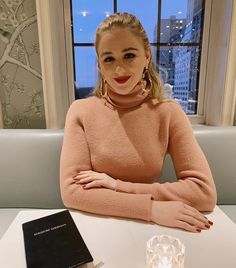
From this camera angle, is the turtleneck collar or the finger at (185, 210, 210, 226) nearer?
the finger at (185, 210, 210, 226)

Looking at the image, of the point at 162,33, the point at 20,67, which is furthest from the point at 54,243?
the point at 162,33

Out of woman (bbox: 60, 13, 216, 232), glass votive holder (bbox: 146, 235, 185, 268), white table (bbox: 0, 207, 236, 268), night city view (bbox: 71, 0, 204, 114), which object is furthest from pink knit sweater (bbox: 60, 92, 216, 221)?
night city view (bbox: 71, 0, 204, 114)

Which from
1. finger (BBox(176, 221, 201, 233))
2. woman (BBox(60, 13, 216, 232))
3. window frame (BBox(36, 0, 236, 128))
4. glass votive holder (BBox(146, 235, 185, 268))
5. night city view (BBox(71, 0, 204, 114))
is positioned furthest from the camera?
night city view (BBox(71, 0, 204, 114))

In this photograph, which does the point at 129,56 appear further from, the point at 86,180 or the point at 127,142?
the point at 86,180

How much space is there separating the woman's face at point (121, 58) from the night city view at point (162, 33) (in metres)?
0.65

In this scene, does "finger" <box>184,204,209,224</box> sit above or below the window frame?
below

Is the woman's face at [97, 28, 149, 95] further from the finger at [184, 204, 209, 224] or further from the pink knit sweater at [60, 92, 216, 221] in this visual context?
the finger at [184, 204, 209, 224]

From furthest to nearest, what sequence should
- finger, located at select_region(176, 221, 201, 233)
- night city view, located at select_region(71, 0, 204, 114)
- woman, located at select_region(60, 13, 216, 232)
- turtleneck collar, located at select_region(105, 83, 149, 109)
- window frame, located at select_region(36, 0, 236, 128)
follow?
night city view, located at select_region(71, 0, 204, 114)
window frame, located at select_region(36, 0, 236, 128)
turtleneck collar, located at select_region(105, 83, 149, 109)
woman, located at select_region(60, 13, 216, 232)
finger, located at select_region(176, 221, 201, 233)

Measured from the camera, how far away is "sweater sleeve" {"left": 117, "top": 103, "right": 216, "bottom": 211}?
0.86m

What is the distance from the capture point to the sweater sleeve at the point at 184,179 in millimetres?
860

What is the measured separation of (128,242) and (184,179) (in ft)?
1.11

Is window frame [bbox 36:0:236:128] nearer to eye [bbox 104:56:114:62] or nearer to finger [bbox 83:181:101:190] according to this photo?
eye [bbox 104:56:114:62]

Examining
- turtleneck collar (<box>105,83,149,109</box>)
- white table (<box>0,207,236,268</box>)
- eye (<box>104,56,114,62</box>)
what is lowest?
white table (<box>0,207,236,268</box>)

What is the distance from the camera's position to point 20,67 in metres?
1.50
